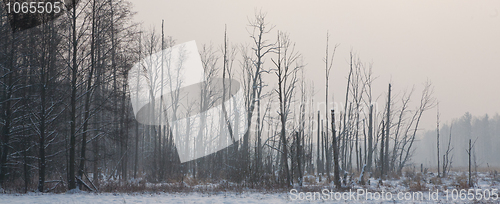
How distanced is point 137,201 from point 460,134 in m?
116

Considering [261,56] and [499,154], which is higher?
[261,56]

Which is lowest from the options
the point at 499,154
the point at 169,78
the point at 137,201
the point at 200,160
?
the point at 499,154

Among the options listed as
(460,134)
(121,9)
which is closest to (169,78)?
(121,9)

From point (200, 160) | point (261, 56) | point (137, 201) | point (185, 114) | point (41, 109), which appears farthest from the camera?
point (185, 114)

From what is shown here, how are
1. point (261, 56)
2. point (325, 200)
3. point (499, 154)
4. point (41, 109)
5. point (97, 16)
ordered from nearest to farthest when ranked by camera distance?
point (325, 200) < point (41, 109) < point (97, 16) < point (261, 56) < point (499, 154)

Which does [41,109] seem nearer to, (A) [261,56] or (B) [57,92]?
(B) [57,92]

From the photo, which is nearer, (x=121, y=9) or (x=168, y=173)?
(x=121, y=9)

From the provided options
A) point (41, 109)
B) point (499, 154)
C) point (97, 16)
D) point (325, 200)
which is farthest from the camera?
point (499, 154)

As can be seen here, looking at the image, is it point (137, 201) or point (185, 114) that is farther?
point (185, 114)

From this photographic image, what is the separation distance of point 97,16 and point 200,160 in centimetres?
2231

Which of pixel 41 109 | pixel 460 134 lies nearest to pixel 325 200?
pixel 41 109

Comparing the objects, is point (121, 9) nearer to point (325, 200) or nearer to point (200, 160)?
point (325, 200)

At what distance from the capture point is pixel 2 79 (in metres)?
14.0

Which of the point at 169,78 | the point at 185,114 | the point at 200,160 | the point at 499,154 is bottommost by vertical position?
the point at 499,154
